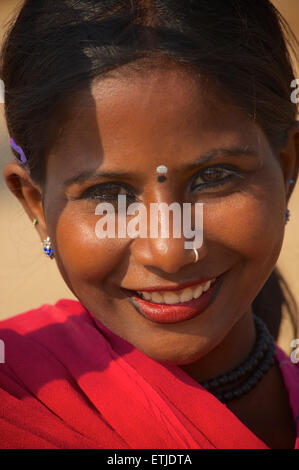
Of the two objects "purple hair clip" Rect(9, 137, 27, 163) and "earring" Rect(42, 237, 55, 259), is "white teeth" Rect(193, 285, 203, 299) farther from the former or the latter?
"purple hair clip" Rect(9, 137, 27, 163)

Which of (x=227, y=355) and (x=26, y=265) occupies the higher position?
(x=227, y=355)

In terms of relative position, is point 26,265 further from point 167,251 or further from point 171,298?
point 167,251

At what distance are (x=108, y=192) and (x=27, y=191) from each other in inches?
13.0

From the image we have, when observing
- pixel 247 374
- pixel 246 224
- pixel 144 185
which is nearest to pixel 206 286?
pixel 246 224

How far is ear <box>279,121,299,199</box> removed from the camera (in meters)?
1.52

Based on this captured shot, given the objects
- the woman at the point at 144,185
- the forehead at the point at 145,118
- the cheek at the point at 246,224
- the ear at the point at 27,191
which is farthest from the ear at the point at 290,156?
the ear at the point at 27,191

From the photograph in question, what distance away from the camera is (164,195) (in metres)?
1.27

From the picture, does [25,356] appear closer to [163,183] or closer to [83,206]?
[83,206]

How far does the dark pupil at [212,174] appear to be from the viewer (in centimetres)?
133

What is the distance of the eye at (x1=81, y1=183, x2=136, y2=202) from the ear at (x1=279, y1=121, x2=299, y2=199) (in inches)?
17.6

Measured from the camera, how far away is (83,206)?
53.4 inches

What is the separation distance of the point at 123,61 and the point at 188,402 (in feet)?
2.74

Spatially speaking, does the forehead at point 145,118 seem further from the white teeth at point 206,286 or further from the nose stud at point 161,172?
the white teeth at point 206,286
